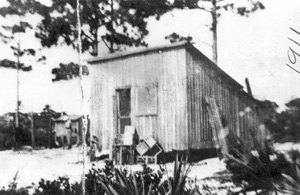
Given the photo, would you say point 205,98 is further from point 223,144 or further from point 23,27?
point 23,27

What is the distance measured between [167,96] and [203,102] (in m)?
1.09

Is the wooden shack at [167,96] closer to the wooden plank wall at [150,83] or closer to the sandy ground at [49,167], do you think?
the wooden plank wall at [150,83]

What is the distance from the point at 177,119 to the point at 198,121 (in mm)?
649

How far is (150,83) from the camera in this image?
35.3 ft

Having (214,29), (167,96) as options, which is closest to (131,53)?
(167,96)

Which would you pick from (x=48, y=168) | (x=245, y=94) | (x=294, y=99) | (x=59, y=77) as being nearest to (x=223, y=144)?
(x=245, y=94)

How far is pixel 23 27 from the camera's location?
54.7 ft

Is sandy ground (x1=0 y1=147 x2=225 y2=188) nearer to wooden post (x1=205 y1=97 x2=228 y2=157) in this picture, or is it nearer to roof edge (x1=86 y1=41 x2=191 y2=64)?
wooden post (x1=205 y1=97 x2=228 y2=157)

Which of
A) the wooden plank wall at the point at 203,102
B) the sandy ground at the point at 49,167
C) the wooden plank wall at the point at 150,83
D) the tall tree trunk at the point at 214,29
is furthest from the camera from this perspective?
the tall tree trunk at the point at 214,29

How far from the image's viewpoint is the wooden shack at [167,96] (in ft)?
33.5

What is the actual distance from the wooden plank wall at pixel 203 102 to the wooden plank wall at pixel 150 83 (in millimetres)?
258

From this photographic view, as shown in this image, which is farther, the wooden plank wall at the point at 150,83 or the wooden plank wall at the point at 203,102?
the wooden plank wall at the point at 203,102

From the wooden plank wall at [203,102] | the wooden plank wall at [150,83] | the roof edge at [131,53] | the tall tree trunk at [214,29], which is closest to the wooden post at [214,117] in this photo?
the wooden plank wall at [203,102]

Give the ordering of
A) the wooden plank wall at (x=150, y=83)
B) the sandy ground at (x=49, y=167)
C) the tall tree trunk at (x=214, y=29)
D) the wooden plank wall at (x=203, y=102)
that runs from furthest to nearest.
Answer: the tall tree trunk at (x=214, y=29) → the wooden plank wall at (x=203, y=102) → the wooden plank wall at (x=150, y=83) → the sandy ground at (x=49, y=167)
